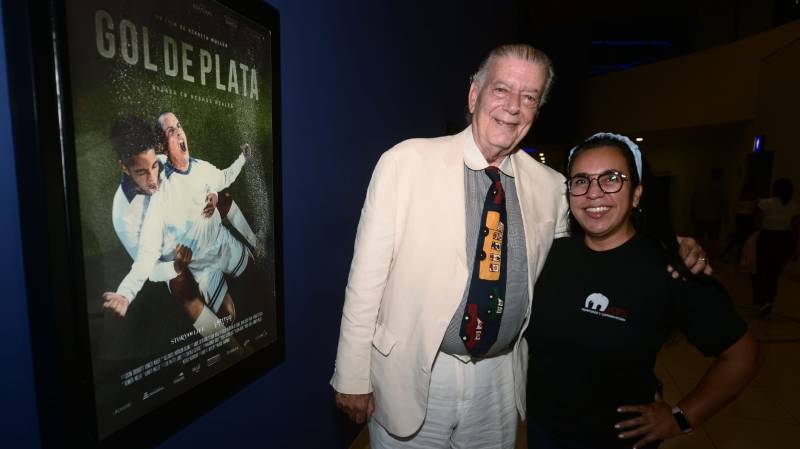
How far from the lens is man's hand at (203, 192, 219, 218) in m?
1.16

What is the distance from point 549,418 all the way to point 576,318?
345 mm

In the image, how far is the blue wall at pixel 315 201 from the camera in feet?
4.37

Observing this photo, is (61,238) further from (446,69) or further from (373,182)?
(446,69)

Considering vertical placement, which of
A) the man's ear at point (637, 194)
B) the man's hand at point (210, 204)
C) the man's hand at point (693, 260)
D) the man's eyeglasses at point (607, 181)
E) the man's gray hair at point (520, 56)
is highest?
the man's gray hair at point (520, 56)

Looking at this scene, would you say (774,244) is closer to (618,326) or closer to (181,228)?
(618,326)

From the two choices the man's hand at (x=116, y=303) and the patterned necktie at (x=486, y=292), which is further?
the patterned necktie at (x=486, y=292)

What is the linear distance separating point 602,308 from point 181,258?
3.92 feet

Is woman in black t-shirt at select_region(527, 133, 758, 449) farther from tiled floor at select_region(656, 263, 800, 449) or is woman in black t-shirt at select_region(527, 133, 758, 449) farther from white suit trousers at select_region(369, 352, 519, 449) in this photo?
tiled floor at select_region(656, 263, 800, 449)

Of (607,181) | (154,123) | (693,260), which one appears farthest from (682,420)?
(154,123)

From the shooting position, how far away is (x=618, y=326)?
1.24 m

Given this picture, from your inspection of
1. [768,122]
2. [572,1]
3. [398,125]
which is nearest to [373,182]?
[398,125]

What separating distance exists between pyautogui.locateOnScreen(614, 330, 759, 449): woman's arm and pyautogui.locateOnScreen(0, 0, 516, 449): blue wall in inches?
48.2

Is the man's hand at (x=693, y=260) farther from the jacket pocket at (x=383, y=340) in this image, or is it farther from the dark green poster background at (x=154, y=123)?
the dark green poster background at (x=154, y=123)

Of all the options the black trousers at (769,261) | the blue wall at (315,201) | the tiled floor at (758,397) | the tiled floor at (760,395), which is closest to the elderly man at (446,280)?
the blue wall at (315,201)
